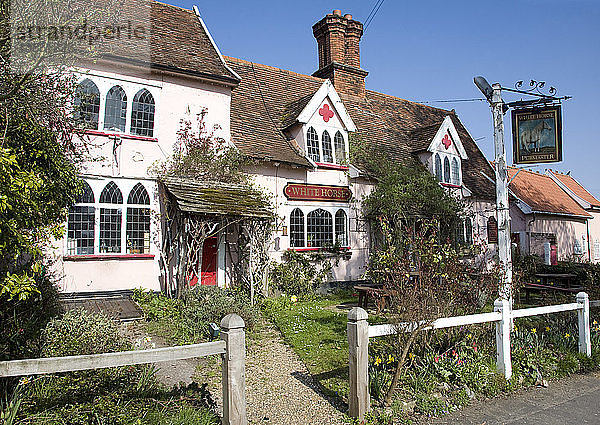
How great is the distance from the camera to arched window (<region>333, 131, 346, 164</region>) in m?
16.5

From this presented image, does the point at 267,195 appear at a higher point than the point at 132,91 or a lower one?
lower

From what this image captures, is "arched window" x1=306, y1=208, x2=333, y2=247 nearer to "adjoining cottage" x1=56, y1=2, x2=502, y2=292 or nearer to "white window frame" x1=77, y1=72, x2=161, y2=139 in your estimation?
"adjoining cottage" x1=56, y1=2, x2=502, y2=292

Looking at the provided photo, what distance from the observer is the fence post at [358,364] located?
5.34 metres

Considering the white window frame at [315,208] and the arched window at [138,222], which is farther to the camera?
the white window frame at [315,208]

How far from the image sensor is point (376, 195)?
643 inches

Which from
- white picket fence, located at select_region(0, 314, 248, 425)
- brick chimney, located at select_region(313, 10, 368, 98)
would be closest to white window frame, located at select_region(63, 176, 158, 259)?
white picket fence, located at select_region(0, 314, 248, 425)

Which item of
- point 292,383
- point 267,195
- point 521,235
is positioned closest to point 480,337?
point 292,383

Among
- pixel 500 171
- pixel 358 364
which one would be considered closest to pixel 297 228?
pixel 500 171

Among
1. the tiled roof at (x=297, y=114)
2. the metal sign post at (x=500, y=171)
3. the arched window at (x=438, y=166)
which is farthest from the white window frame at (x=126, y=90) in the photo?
the arched window at (x=438, y=166)

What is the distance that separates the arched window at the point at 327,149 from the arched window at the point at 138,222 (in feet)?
22.2

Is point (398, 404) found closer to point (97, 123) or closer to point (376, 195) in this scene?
point (97, 123)

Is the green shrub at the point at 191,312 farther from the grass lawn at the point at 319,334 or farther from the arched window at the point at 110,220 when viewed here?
the arched window at the point at 110,220

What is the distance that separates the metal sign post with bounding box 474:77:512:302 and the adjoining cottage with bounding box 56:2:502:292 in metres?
6.12

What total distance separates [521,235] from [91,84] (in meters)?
21.8
